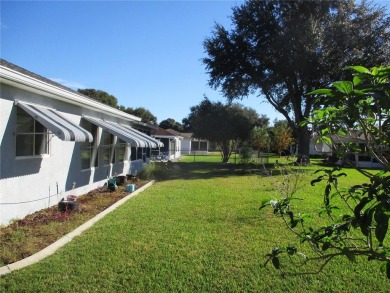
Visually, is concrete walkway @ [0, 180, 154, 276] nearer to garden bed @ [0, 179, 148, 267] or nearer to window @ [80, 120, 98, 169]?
garden bed @ [0, 179, 148, 267]

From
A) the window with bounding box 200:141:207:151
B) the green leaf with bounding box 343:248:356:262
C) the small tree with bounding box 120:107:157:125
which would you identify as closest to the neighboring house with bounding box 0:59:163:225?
the green leaf with bounding box 343:248:356:262

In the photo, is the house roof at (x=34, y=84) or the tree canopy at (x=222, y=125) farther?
the tree canopy at (x=222, y=125)

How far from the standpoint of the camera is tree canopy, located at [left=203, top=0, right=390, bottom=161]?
77.6 feet

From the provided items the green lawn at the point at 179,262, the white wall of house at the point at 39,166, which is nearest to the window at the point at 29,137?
the white wall of house at the point at 39,166

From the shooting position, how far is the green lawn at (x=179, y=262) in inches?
185

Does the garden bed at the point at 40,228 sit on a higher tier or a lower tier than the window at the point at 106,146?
lower

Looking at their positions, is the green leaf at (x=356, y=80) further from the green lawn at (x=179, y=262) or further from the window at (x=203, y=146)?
the window at (x=203, y=146)

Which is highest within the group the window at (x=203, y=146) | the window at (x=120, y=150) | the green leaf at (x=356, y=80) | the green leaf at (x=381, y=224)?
the window at (x=203, y=146)

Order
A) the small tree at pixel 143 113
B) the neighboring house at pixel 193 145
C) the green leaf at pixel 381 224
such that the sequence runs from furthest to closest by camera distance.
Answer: the small tree at pixel 143 113, the neighboring house at pixel 193 145, the green leaf at pixel 381 224

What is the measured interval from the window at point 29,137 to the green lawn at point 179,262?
2.72m

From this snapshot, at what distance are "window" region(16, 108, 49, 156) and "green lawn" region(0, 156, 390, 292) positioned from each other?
8.94 feet

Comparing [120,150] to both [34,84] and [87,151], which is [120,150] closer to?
[87,151]

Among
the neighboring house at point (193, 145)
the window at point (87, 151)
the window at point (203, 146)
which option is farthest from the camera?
the window at point (203, 146)

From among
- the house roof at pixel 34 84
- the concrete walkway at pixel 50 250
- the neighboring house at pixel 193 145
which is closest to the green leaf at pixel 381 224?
the concrete walkway at pixel 50 250
